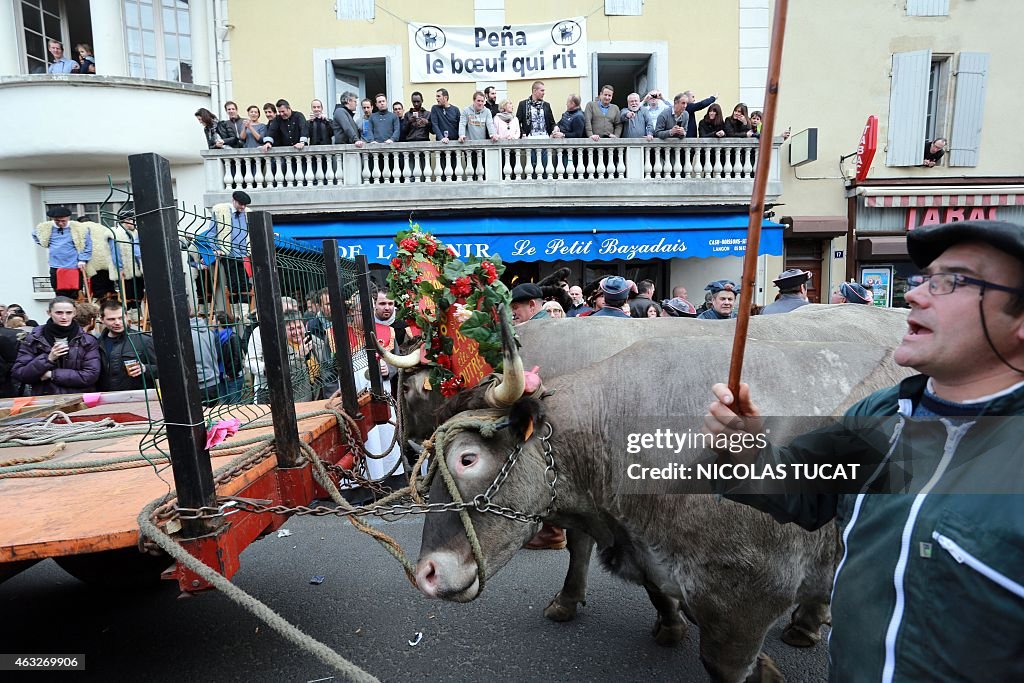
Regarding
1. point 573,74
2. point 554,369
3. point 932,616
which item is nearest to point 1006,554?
point 932,616

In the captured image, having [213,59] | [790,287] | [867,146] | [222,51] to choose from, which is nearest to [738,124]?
[867,146]

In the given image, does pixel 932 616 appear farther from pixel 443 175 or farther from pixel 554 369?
pixel 443 175

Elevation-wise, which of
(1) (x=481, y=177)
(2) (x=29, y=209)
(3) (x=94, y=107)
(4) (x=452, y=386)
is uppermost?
(3) (x=94, y=107)

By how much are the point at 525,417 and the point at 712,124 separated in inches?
389

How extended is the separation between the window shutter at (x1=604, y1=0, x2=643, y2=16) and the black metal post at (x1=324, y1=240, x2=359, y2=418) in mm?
10162

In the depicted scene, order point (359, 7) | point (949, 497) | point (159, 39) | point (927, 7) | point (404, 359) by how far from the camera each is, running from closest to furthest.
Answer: point (949, 497) → point (404, 359) → point (159, 39) → point (359, 7) → point (927, 7)

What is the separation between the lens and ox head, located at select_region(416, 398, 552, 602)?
215cm

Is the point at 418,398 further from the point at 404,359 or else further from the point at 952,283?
the point at 952,283

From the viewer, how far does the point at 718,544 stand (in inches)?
83.7

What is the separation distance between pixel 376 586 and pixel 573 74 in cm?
1033

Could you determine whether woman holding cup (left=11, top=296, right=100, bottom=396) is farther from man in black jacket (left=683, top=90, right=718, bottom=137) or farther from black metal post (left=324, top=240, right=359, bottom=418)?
man in black jacket (left=683, top=90, right=718, bottom=137)

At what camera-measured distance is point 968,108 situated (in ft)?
38.8

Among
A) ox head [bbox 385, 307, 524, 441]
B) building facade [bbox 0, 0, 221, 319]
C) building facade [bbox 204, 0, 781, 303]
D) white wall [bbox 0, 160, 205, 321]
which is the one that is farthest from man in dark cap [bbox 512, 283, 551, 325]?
building facade [bbox 0, 0, 221, 319]

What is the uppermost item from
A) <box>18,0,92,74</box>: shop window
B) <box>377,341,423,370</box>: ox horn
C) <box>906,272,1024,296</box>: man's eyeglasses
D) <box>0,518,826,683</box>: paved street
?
<box>18,0,92,74</box>: shop window
